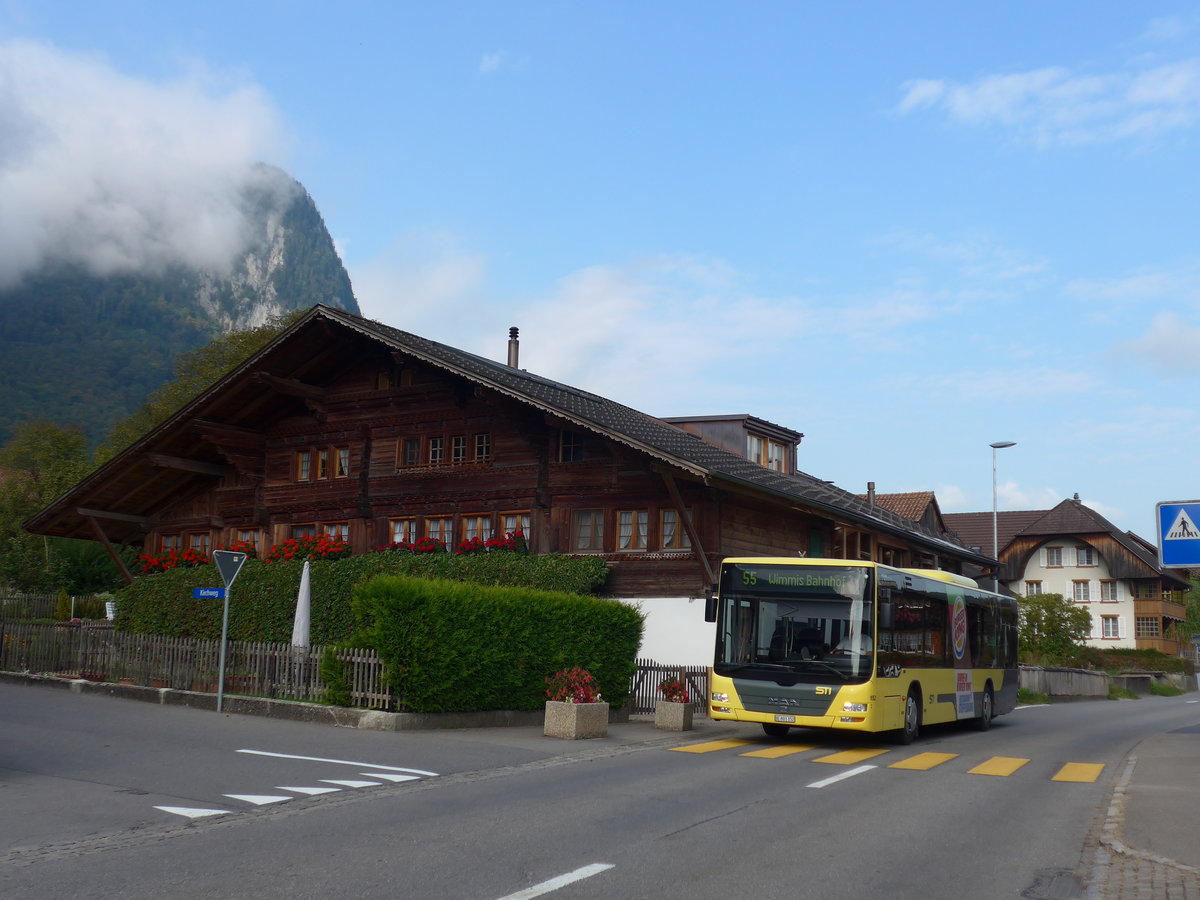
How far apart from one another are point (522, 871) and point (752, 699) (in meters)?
11.3

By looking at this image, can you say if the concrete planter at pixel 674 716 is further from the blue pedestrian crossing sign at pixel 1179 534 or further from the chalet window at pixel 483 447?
the chalet window at pixel 483 447

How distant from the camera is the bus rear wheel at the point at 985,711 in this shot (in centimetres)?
2475

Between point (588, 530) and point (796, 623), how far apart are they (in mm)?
11451

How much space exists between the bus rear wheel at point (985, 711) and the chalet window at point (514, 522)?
454 inches

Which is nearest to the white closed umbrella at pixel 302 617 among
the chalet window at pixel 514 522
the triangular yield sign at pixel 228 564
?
the triangular yield sign at pixel 228 564

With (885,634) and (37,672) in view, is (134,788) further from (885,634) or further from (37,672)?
(37,672)

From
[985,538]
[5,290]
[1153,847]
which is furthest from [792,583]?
[5,290]

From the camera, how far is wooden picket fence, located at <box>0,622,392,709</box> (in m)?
19.3

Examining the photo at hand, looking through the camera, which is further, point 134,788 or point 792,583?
Answer: point 792,583

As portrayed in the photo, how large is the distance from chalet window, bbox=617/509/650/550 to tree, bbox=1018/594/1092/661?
29.6 meters

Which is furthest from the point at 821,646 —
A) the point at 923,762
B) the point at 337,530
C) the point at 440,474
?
the point at 337,530

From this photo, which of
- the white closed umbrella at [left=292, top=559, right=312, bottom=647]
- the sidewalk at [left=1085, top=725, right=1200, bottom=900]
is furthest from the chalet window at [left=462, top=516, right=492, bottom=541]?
the sidewalk at [left=1085, top=725, right=1200, bottom=900]

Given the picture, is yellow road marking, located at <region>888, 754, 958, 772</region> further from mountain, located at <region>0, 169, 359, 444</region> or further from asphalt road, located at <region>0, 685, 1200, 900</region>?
mountain, located at <region>0, 169, 359, 444</region>

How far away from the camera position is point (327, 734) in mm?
17391
